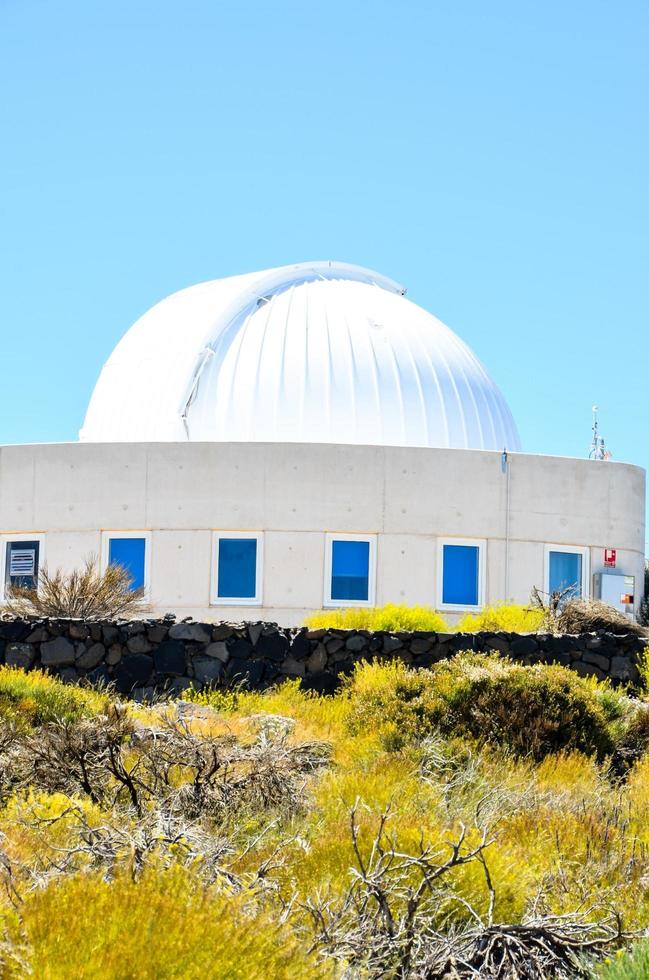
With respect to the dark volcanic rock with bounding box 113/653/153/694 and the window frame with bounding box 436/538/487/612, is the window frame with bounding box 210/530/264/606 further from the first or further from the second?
the dark volcanic rock with bounding box 113/653/153/694

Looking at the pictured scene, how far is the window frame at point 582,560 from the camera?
23922 millimetres

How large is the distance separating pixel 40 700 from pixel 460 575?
37.1ft

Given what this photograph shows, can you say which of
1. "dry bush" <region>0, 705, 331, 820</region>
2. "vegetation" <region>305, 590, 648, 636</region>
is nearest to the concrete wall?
"vegetation" <region>305, 590, 648, 636</region>

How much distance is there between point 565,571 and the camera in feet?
79.6

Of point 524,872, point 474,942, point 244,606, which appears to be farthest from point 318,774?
point 244,606

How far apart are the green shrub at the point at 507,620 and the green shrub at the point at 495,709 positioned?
626 cm

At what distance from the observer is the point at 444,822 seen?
883 cm

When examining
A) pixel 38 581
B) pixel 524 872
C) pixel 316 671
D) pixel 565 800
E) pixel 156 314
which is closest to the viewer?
Answer: pixel 524 872

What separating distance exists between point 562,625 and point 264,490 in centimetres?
585

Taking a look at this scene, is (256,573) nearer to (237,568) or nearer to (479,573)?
(237,568)

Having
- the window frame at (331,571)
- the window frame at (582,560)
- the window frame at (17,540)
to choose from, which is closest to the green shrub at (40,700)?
the window frame at (331,571)

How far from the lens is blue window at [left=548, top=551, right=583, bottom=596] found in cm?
2405

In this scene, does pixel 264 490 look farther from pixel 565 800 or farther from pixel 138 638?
pixel 565 800

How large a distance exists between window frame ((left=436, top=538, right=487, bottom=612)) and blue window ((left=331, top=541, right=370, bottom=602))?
1.27 metres
